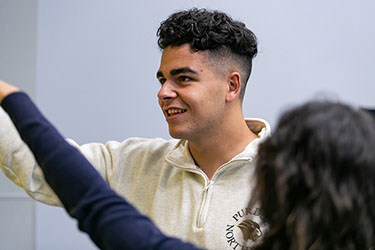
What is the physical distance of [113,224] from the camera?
614 mm

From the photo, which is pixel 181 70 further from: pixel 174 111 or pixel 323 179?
pixel 323 179

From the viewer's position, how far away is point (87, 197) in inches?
24.6

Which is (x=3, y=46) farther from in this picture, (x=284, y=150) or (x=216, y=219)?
(x=284, y=150)

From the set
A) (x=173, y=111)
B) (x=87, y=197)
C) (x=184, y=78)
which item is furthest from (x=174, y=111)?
(x=87, y=197)

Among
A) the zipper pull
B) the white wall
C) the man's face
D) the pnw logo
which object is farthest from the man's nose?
the white wall

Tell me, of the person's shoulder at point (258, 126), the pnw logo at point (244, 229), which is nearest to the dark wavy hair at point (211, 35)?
the person's shoulder at point (258, 126)

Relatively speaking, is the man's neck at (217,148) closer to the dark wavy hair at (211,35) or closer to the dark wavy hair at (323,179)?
the dark wavy hair at (211,35)

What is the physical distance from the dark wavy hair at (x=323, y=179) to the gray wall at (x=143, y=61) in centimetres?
150

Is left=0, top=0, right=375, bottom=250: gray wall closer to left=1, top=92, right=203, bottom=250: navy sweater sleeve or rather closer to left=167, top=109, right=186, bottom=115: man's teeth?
left=167, top=109, right=186, bottom=115: man's teeth

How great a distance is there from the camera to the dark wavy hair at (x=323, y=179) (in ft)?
2.01

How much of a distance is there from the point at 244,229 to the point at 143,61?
1126 mm

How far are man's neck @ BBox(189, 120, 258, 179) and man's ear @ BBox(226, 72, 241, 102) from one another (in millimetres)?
108

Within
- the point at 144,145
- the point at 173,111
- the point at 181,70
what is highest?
the point at 181,70

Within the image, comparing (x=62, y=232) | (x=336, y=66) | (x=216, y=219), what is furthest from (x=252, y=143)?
(x=62, y=232)
